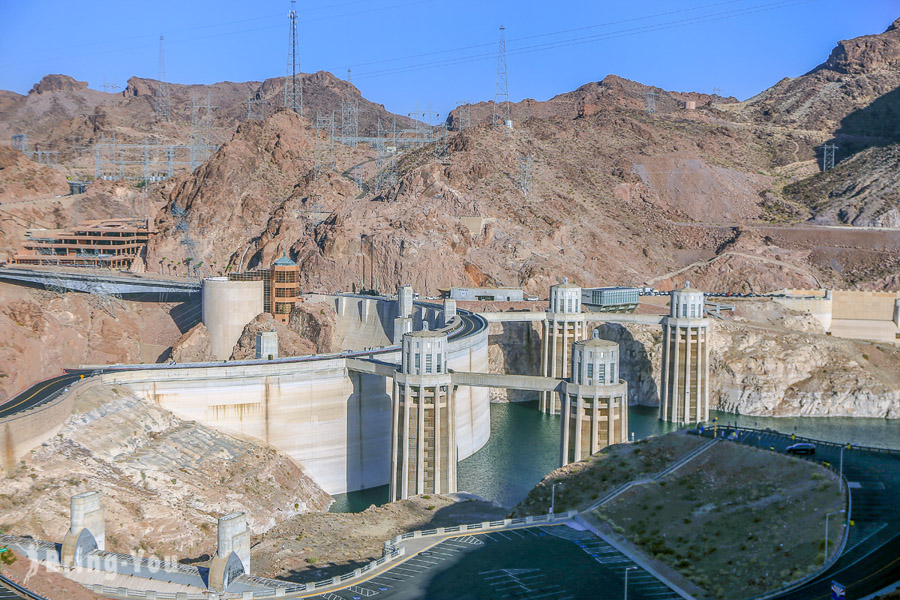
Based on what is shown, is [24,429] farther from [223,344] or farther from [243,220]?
[243,220]

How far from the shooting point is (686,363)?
11781cm

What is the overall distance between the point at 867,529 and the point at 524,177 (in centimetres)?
13835

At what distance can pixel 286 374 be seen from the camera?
86.1m

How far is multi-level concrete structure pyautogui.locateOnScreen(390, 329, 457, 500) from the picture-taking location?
80625 mm

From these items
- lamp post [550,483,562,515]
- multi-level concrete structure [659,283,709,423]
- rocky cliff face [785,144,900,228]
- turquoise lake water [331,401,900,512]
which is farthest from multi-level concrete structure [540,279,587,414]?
rocky cliff face [785,144,900,228]

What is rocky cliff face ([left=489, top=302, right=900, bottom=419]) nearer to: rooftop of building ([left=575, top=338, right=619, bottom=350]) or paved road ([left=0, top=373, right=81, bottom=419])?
rooftop of building ([left=575, top=338, right=619, bottom=350])

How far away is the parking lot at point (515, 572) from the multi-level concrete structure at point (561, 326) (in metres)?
74.6

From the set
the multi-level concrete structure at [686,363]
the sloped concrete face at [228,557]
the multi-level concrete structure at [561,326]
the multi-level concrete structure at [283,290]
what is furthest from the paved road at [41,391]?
the multi-level concrete structure at [283,290]

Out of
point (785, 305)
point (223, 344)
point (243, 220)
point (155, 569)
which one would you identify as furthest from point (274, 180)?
point (155, 569)

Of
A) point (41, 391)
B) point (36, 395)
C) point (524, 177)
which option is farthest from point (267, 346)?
point (524, 177)

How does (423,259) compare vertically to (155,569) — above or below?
above

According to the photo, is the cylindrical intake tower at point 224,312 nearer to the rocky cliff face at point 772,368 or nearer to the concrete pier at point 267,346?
the rocky cliff face at point 772,368

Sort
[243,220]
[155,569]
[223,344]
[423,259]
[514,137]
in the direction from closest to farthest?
[155,569] < [223,344] < [423,259] < [243,220] < [514,137]

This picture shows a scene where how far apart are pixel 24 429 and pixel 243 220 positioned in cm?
11444
